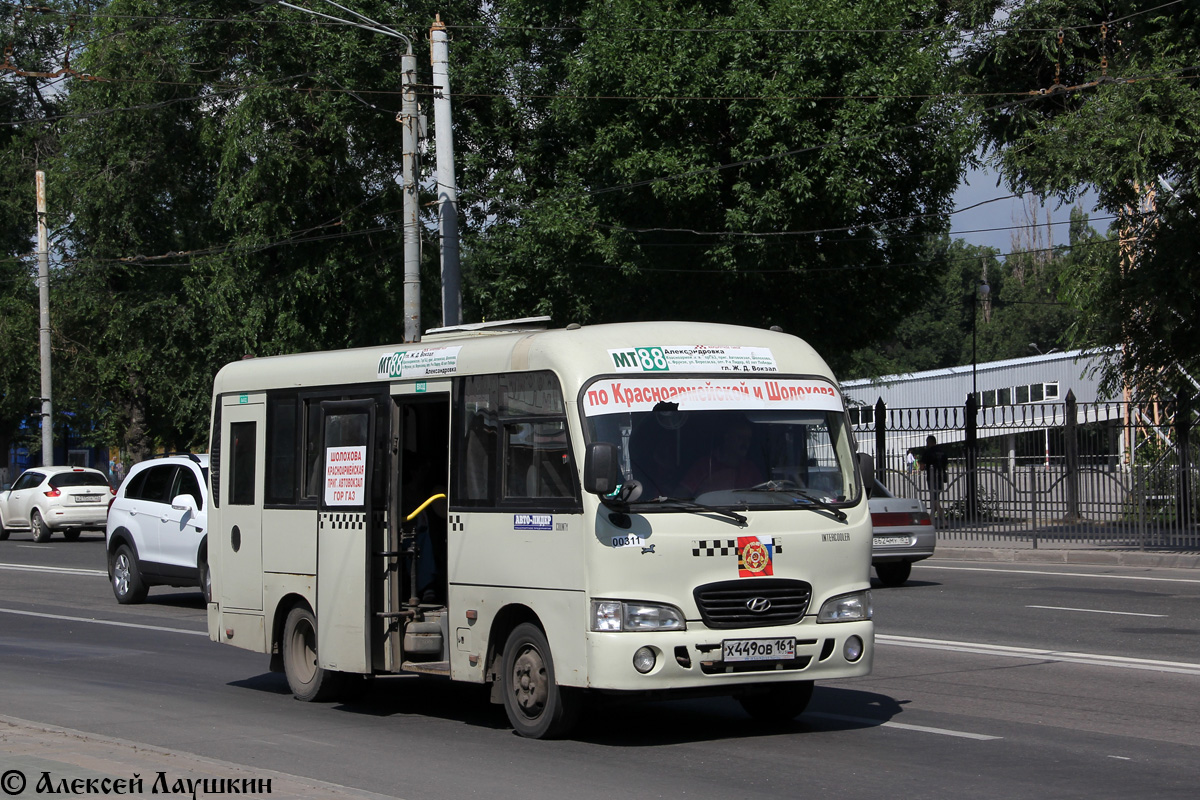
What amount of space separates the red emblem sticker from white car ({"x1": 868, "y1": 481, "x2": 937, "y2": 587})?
33.6 ft

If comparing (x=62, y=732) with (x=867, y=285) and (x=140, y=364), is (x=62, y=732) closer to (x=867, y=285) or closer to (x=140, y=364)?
(x=867, y=285)

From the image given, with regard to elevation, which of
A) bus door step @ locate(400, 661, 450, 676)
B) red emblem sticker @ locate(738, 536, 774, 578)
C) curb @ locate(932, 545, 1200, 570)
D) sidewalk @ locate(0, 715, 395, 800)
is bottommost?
curb @ locate(932, 545, 1200, 570)

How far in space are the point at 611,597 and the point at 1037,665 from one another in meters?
5.06

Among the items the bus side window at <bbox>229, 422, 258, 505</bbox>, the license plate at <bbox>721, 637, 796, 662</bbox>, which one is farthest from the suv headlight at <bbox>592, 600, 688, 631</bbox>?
the bus side window at <bbox>229, 422, 258, 505</bbox>

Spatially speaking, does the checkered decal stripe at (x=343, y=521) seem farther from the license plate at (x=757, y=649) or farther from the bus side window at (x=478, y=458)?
the license plate at (x=757, y=649)

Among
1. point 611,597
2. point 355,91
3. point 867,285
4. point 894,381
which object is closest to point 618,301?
point 867,285

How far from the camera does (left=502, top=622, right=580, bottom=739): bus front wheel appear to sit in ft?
27.2

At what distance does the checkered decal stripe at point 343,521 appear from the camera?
984cm

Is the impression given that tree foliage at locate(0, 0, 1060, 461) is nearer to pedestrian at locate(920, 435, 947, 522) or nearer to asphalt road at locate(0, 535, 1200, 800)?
pedestrian at locate(920, 435, 947, 522)

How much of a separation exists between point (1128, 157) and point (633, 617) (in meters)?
15.6

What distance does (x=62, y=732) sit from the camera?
27.2ft

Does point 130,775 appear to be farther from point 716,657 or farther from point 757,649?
point 757,649

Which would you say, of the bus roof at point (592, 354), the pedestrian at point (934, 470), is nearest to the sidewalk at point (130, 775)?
the bus roof at point (592, 354)

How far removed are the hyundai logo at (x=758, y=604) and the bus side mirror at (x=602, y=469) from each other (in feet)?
3.59
